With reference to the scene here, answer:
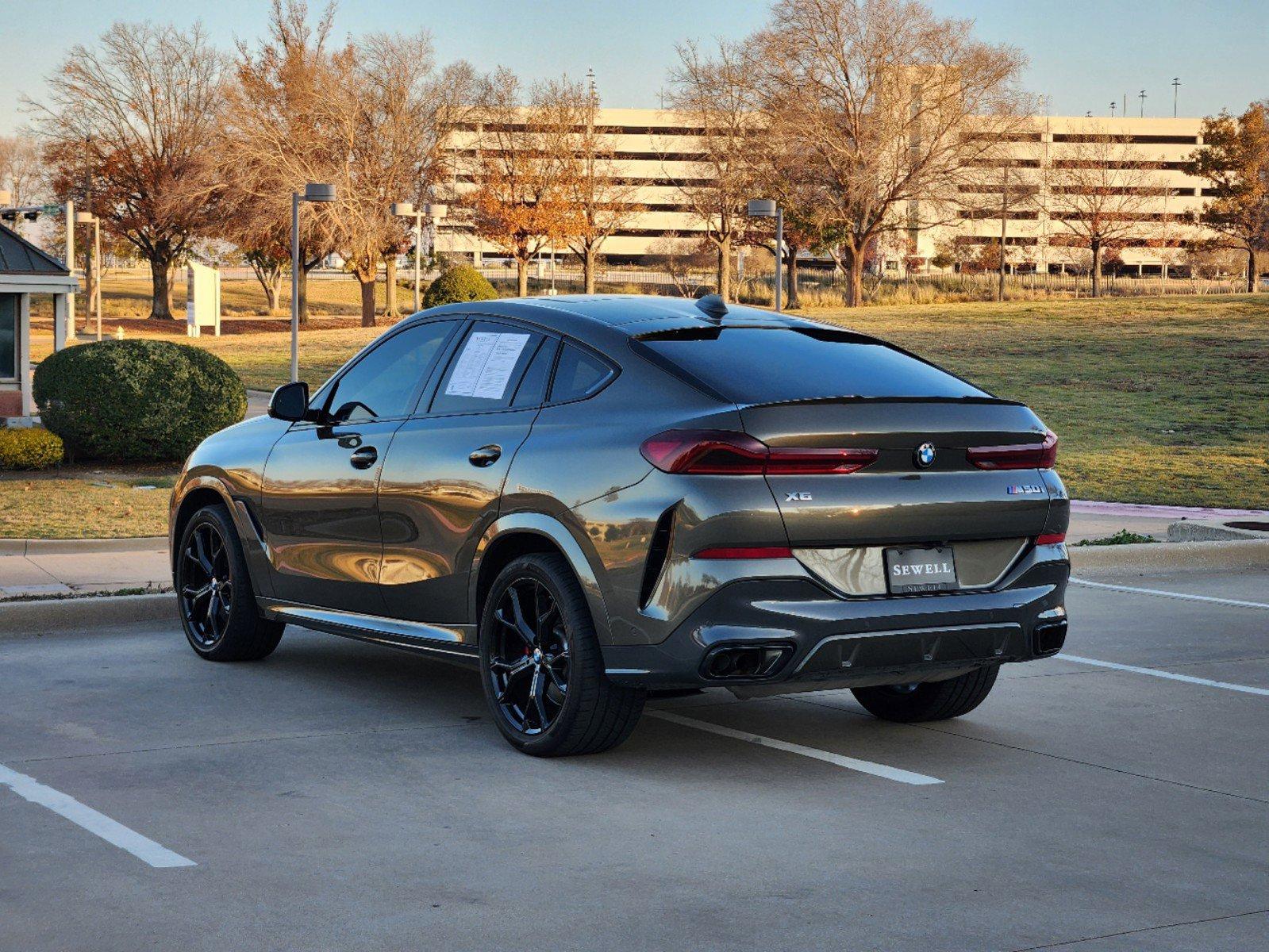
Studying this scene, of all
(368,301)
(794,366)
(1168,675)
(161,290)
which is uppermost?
(161,290)

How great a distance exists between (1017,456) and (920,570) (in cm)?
65

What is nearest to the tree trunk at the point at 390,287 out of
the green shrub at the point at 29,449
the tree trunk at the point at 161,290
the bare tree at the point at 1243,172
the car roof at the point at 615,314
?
the tree trunk at the point at 161,290

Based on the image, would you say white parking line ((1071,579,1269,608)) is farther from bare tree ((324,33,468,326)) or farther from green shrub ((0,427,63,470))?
bare tree ((324,33,468,326))

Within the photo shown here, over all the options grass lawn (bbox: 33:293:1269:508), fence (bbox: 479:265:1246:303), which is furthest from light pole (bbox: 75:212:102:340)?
fence (bbox: 479:265:1246:303)

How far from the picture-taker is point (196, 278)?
52.7 meters

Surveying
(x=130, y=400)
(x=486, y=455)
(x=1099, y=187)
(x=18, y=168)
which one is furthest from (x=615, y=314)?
(x=18, y=168)

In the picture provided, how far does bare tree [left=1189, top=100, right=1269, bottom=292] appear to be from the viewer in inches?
2975

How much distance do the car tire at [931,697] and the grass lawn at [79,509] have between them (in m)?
6.99

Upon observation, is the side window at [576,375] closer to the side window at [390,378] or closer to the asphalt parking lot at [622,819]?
the side window at [390,378]

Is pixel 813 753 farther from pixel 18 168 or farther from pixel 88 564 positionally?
pixel 18 168

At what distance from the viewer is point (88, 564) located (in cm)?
1104

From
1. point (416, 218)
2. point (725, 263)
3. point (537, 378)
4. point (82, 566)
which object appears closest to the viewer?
point (537, 378)

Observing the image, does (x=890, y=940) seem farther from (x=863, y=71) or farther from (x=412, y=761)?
(x=863, y=71)

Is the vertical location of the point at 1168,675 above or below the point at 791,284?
below
